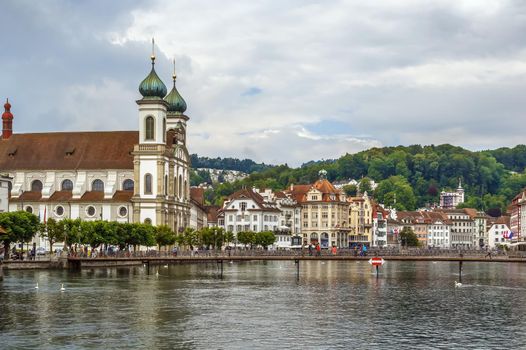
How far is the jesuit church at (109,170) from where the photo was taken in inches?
5027

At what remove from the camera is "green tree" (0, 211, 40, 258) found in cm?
9538

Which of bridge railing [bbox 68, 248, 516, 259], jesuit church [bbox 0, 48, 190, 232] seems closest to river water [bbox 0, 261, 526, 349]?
bridge railing [bbox 68, 248, 516, 259]

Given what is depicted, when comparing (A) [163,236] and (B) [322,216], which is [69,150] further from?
(B) [322,216]

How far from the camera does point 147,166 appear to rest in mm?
127875

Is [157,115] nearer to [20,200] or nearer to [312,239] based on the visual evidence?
[20,200]

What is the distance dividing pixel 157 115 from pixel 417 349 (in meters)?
91.4

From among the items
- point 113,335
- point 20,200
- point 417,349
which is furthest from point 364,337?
point 20,200

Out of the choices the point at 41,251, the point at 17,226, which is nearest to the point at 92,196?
the point at 41,251

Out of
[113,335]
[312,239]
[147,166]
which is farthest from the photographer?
[312,239]

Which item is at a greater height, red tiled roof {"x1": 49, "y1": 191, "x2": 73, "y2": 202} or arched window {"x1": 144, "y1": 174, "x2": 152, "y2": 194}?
arched window {"x1": 144, "y1": 174, "x2": 152, "y2": 194}

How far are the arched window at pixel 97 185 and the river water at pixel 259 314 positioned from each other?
51.5 metres

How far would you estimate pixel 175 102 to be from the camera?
147 m

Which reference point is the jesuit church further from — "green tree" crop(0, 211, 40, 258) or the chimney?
"green tree" crop(0, 211, 40, 258)

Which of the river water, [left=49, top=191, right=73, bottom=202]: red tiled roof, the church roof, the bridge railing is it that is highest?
the church roof
